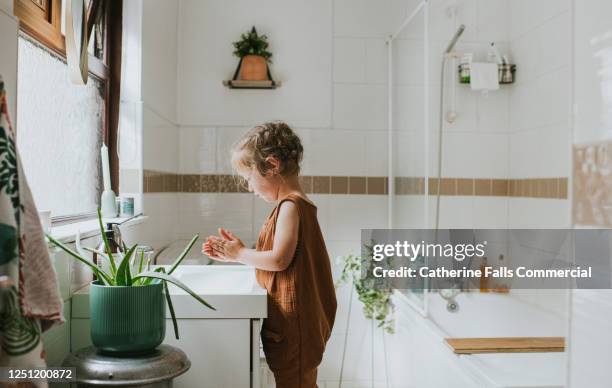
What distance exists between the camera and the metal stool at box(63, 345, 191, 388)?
1266 millimetres

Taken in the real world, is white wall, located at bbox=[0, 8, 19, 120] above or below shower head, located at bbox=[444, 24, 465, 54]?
below

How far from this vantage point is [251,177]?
198cm

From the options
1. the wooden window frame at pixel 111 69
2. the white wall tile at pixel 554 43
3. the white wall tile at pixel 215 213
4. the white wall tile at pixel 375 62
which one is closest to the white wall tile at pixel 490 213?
the white wall tile at pixel 554 43

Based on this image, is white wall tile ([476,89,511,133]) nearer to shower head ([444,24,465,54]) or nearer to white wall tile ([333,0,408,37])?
shower head ([444,24,465,54])

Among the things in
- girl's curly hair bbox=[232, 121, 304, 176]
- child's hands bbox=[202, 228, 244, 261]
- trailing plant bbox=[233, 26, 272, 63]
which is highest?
trailing plant bbox=[233, 26, 272, 63]

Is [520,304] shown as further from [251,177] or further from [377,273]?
[251,177]

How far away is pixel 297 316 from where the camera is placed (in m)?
1.82

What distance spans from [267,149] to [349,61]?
1.60m

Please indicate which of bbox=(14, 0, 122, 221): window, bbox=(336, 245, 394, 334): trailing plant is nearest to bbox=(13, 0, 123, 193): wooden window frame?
bbox=(14, 0, 122, 221): window

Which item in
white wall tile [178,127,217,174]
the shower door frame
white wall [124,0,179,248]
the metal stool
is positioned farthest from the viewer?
white wall tile [178,127,217,174]

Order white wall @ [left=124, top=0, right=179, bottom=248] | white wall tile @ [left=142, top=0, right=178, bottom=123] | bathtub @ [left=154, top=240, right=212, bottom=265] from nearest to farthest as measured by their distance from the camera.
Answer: white wall @ [left=124, top=0, right=179, bottom=248] → white wall tile @ [left=142, top=0, right=178, bottom=123] → bathtub @ [left=154, top=240, right=212, bottom=265]

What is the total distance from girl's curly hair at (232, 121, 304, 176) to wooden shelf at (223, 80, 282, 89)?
133 centimetres

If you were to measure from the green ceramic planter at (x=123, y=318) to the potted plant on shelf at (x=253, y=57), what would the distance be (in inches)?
81.6

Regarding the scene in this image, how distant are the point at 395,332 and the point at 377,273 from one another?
327 millimetres
